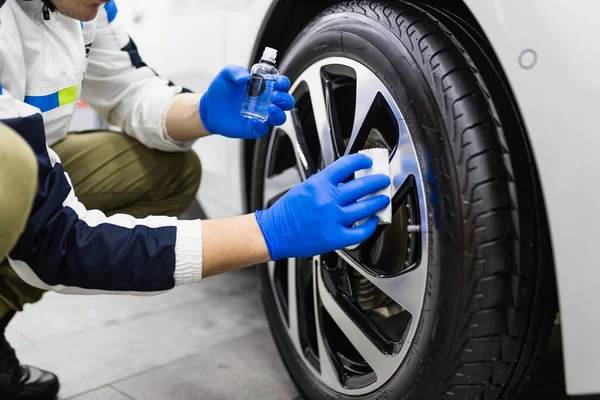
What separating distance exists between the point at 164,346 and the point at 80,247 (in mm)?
769

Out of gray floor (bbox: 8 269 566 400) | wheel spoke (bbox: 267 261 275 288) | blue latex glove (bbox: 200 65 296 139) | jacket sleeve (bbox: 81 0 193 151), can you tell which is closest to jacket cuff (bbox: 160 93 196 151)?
jacket sleeve (bbox: 81 0 193 151)

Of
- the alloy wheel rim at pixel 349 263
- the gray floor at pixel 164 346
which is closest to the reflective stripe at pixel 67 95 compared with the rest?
the alloy wheel rim at pixel 349 263

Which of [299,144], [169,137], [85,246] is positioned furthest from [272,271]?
[85,246]

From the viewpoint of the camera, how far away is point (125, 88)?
5.02 ft

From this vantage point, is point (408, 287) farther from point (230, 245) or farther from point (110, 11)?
point (110, 11)

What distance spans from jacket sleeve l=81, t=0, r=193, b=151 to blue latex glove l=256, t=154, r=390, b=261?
0.65m

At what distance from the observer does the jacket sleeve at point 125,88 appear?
4.80 ft

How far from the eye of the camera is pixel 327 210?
0.91 metres

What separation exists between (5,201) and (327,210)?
0.43 metres

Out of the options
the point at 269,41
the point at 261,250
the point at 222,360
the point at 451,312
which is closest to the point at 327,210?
the point at 261,250

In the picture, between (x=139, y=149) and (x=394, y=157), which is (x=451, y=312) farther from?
(x=139, y=149)

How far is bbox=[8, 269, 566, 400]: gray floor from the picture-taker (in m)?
1.35

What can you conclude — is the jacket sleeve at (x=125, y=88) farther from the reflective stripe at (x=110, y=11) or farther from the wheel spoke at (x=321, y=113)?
the wheel spoke at (x=321, y=113)

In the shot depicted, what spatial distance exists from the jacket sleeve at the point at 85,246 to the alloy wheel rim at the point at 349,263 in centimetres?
29
